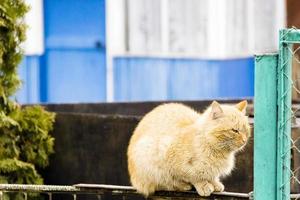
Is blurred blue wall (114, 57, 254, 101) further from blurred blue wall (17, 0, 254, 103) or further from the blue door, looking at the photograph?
the blue door

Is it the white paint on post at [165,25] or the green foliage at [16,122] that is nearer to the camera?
the green foliage at [16,122]

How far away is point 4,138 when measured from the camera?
6.07 m

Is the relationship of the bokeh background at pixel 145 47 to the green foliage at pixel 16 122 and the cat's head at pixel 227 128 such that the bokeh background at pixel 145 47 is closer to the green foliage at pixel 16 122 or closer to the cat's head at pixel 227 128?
the green foliage at pixel 16 122

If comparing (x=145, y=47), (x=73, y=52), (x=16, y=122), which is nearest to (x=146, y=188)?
(x=16, y=122)

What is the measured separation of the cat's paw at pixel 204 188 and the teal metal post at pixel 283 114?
1.03m

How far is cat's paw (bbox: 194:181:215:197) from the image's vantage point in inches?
171

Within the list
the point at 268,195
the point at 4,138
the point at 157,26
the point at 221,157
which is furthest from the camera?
the point at 157,26

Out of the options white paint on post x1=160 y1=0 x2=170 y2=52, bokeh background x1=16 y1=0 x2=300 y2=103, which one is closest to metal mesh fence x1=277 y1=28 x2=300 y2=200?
bokeh background x1=16 y1=0 x2=300 y2=103

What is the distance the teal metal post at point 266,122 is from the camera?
130 inches

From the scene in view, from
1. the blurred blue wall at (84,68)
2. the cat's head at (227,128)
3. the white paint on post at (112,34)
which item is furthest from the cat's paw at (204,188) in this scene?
the white paint on post at (112,34)

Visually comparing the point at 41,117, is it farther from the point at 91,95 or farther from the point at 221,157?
the point at 91,95

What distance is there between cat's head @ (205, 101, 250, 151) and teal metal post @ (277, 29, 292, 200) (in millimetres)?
987

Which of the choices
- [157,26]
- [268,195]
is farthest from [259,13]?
[268,195]

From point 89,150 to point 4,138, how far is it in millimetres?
622
